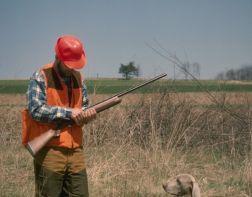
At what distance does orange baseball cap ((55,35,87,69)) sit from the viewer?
416cm

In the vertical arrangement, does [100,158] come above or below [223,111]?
below

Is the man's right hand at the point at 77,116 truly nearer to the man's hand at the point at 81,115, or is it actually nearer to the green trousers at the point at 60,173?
the man's hand at the point at 81,115

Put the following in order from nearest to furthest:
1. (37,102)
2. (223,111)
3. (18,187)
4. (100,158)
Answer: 1. (37,102)
2. (18,187)
3. (100,158)
4. (223,111)

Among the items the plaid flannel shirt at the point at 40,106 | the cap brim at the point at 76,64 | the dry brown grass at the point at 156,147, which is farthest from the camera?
the dry brown grass at the point at 156,147

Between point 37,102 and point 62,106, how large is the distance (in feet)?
0.81

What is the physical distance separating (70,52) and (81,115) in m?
0.58

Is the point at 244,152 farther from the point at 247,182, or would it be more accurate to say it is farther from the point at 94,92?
the point at 94,92

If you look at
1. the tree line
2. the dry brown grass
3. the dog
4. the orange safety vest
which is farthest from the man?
the tree line

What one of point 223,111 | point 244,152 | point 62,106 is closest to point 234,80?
point 223,111

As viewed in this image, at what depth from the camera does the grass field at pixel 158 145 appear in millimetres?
6355

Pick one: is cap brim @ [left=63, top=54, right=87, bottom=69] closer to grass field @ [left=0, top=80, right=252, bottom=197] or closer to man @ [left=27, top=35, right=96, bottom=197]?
man @ [left=27, top=35, right=96, bottom=197]

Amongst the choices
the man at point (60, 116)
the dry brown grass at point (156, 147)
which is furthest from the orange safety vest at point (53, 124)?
the dry brown grass at point (156, 147)

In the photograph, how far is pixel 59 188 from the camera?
417 centimetres

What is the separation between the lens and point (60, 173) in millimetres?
4129
